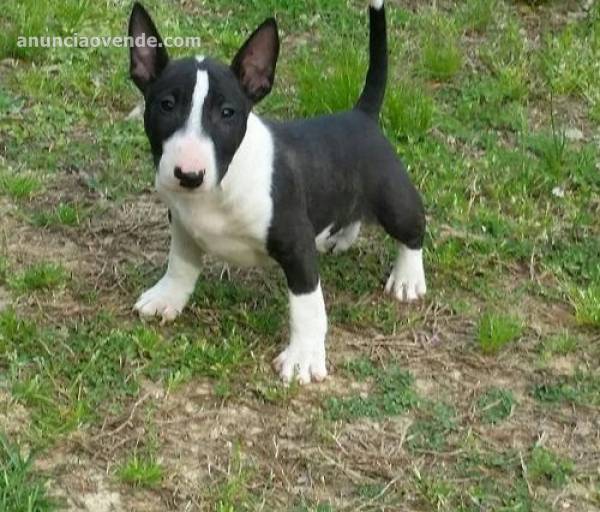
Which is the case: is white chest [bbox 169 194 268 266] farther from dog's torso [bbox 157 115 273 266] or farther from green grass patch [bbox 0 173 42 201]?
green grass patch [bbox 0 173 42 201]

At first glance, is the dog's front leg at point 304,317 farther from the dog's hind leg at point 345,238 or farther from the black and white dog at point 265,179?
the dog's hind leg at point 345,238

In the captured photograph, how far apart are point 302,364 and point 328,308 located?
1.84 feet

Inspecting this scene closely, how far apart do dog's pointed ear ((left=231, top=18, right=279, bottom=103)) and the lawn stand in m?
0.95

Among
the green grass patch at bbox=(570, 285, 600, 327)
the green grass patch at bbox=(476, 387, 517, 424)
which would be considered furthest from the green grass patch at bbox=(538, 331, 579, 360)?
the green grass patch at bbox=(476, 387, 517, 424)

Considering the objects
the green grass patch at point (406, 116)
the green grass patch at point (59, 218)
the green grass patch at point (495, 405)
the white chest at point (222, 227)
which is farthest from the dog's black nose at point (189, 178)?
the green grass patch at point (406, 116)

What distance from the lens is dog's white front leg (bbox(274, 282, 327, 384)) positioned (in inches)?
176

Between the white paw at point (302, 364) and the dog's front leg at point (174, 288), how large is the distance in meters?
0.51

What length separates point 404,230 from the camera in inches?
197

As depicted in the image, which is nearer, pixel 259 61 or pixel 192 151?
pixel 192 151

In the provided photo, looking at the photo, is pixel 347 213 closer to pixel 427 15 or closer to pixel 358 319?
pixel 358 319

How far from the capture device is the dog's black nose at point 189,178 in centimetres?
386

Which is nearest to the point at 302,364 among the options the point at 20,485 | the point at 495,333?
the point at 495,333

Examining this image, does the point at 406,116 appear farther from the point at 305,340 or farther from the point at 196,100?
the point at 196,100

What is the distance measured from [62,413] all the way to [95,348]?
44 cm
